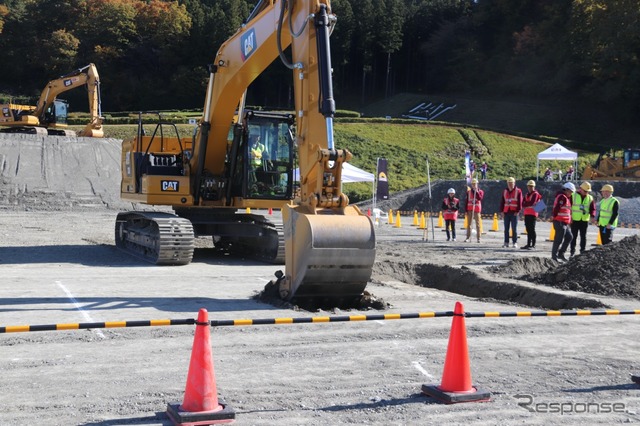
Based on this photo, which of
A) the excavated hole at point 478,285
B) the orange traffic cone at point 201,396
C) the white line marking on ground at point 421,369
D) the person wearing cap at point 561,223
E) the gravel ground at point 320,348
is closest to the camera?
the orange traffic cone at point 201,396

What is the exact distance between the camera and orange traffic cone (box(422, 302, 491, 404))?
6.42 m

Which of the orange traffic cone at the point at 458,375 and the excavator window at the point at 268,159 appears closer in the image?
the orange traffic cone at the point at 458,375

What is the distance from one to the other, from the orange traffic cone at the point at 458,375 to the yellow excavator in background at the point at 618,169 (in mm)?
39299

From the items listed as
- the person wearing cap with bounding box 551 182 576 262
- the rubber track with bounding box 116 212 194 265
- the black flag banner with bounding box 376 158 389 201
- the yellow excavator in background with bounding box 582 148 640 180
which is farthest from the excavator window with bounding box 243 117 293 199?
the yellow excavator in background with bounding box 582 148 640 180

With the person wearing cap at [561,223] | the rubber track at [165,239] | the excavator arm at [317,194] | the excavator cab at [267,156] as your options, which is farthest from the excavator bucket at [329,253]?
the person wearing cap at [561,223]

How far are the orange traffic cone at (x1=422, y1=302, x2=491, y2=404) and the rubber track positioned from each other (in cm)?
930

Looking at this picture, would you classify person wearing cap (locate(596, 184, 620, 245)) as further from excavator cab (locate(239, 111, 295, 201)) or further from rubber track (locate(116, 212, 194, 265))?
rubber track (locate(116, 212, 194, 265))

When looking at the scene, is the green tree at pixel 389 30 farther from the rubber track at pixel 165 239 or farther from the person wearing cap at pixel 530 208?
the rubber track at pixel 165 239

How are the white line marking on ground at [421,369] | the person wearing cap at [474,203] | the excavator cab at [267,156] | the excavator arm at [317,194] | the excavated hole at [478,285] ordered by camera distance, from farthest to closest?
1. the person wearing cap at [474,203]
2. the excavator cab at [267,156]
3. the excavated hole at [478,285]
4. the excavator arm at [317,194]
5. the white line marking on ground at [421,369]

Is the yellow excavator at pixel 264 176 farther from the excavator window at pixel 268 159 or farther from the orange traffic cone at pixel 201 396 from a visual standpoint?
the orange traffic cone at pixel 201 396

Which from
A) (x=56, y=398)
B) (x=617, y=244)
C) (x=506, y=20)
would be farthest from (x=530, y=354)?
(x=506, y=20)

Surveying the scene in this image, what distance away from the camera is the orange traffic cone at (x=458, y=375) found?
6.42 meters

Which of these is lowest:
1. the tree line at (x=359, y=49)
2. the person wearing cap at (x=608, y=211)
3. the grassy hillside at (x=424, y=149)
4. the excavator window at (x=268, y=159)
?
the person wearing cap at (x=608, y=211)

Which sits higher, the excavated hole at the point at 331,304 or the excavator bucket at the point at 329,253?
the excavator bucket at the point at 329,253
